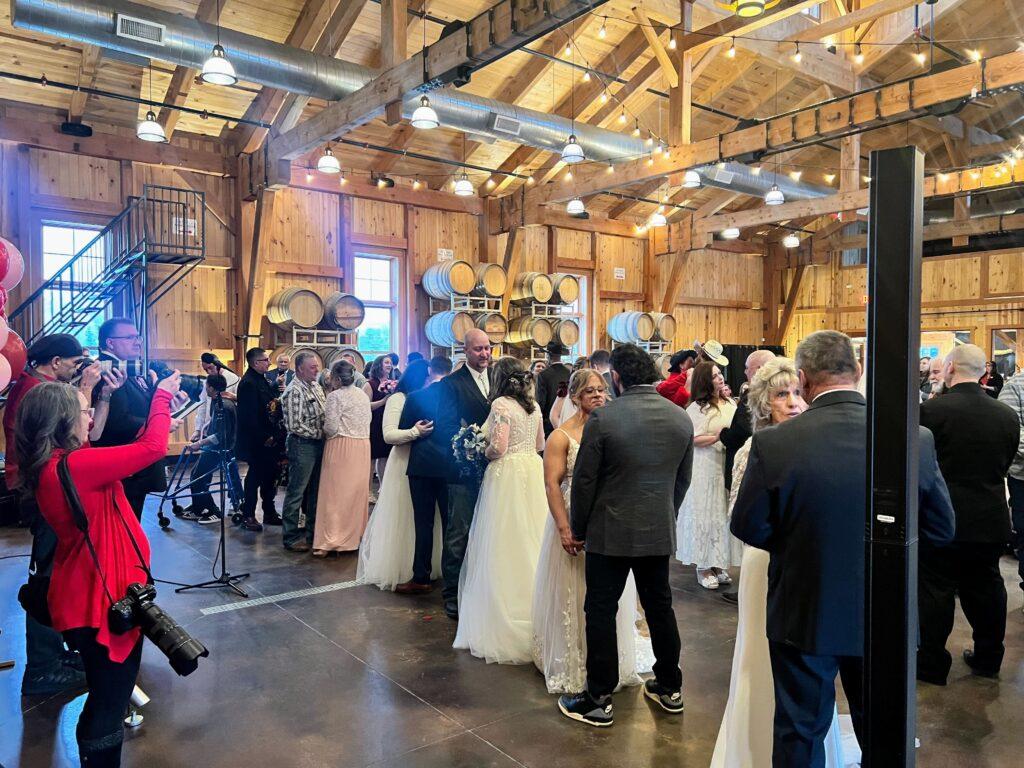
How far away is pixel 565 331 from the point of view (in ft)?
40.4

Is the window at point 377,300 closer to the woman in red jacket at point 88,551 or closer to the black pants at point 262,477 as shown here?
the black pants at point 262,477

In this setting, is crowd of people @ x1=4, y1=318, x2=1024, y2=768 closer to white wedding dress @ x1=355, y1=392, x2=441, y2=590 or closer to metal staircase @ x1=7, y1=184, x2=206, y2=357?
white wedding dress @ x1=355, y1=392, x2=441, y2=590

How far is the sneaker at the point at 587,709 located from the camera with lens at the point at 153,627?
1.51 m

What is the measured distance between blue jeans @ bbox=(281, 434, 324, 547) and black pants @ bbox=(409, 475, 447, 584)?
144cm

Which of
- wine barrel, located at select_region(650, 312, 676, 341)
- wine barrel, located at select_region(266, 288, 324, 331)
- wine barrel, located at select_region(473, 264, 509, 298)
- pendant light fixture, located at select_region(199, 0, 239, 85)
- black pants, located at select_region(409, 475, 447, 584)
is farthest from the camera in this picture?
wine barrel, located at select_region(650, 312, 676, 341)

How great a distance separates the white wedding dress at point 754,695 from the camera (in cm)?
224

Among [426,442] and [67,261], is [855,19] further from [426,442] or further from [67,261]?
[67,261]

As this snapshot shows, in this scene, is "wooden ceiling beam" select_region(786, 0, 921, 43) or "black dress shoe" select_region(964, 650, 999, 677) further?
"wooden ceiling beam" select_region(786, 0, 921, 43)

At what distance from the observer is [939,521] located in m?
2.00

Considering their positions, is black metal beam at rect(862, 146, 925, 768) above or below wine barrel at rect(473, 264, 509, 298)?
below

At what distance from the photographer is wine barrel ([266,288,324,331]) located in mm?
9734

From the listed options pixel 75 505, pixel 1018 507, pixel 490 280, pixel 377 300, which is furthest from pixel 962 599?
pixel 377 300

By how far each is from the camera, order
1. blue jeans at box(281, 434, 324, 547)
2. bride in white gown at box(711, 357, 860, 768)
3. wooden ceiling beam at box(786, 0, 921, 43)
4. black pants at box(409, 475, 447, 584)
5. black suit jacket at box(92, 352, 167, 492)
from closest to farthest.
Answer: bride in white gown at box(711, 357, 860, 768) < black suit jacket at box(92, 352, 167, 492) < black pants at box(409, 475, 447, 584) < blue jeans at box(281, 434, 324, 547) < wooden ceiling beam at box(786, 0, 921, 43)

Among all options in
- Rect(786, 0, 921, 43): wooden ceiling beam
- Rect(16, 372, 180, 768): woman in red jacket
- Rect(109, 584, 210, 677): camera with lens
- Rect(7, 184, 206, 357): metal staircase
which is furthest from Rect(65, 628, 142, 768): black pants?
Rect(786, 0, 921, 43): wooden ceiling beam
